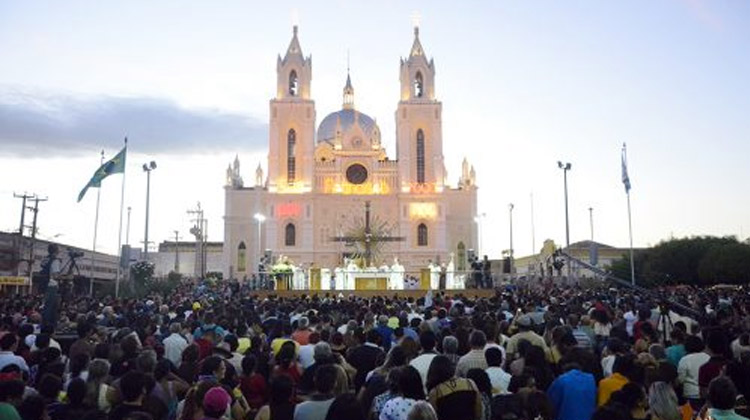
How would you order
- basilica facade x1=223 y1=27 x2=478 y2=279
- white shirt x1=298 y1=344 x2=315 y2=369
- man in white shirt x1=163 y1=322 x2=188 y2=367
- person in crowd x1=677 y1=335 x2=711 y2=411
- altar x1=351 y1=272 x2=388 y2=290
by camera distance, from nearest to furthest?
person in crowd x1=677 y1=335 x2=711 y2=411 → white shirt x1=298 y1=344 x2=315 y2=369 → man in white shirt x1=163 y1=322 x2=188 y2=367 → altar x1=351 y1=272 x2=388 y2=290 → basilica facade x1=223 y1=27 x2=478 y2=279

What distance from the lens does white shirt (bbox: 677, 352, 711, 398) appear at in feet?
24.9

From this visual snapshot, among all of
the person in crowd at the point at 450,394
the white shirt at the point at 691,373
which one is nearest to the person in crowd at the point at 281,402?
the person in crowd at the point at 450,394

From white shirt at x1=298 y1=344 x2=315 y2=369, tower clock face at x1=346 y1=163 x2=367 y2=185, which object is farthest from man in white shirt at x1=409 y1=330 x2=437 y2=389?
tower clock face at x1=346 y1=163 x2=367 y2=185

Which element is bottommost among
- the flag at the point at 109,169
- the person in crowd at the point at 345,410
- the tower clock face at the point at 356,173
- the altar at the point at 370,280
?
the person in crowd at the point at 345,410

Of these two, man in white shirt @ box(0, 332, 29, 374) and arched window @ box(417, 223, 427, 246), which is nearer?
man in white shirt @ box(0, 332, 29, 374)

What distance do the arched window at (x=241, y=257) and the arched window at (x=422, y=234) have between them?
57.1 ft

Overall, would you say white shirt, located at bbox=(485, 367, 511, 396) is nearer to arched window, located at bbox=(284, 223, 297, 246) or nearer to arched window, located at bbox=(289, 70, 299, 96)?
arched window, located at bbox=(284, 223, 297, 246)

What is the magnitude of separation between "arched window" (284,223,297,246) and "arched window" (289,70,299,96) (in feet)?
45.8

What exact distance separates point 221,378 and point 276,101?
2414 inches

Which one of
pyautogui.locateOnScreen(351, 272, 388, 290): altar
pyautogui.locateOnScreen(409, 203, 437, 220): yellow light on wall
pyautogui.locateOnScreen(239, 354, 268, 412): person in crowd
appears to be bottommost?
pyautogui.locateOnScreen(239, 354, 268, 412): person in crowd

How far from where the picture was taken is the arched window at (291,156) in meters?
65.5

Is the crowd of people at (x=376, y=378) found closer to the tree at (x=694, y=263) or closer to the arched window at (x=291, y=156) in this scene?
the tree at (x=694, y=263)

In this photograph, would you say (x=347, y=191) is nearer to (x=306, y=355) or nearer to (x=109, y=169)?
(x=109, y=169)

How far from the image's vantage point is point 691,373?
25.2ft
